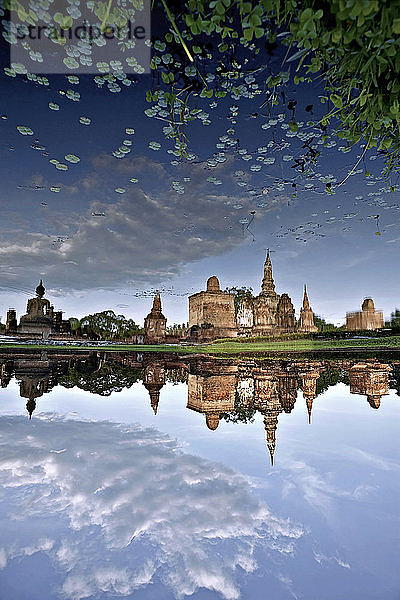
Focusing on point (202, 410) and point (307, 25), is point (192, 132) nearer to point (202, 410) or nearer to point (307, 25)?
point (202, 410)

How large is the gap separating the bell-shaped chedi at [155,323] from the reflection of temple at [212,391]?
35.9 feet

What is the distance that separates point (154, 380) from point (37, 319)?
14.8 metres

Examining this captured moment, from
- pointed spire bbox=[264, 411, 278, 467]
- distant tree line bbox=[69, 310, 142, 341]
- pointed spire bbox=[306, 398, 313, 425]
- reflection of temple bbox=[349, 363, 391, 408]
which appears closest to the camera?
pointed spire bbox=[264, 411, 278, 467]

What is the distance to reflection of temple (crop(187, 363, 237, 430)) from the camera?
5.69 meters

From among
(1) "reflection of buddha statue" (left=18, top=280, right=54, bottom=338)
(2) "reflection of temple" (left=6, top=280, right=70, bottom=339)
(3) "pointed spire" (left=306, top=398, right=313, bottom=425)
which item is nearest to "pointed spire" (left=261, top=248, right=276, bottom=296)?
(2) "reflection of temple" (left=6, top=280, right=70, bottom=339)

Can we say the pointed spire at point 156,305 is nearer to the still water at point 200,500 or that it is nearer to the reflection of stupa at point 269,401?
the reflection of stupa at point 269,401

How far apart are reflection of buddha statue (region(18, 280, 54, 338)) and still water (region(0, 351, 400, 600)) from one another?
15884 mm

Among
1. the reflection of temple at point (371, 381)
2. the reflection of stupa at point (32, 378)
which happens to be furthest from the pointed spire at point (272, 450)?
the reflection of stupa at point (32, 378)

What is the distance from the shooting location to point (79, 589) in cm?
179

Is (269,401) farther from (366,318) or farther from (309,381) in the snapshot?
(366,318)

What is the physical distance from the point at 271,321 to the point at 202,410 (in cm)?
2416

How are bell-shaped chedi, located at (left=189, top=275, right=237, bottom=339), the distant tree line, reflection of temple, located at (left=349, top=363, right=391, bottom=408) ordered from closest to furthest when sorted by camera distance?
reflection of temple, located at (left=349, top=363, right=391, bottom=408) < the distant tree line < bell-shaped chedi, located at (left=189, top=275, right=237, bottom=339)

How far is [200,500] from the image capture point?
2.70 m

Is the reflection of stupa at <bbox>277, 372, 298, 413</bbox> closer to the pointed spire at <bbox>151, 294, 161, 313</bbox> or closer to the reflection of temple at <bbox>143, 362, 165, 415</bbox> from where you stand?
the reflection of temple at <bbox>143, 362, 165, 415</bbox>
